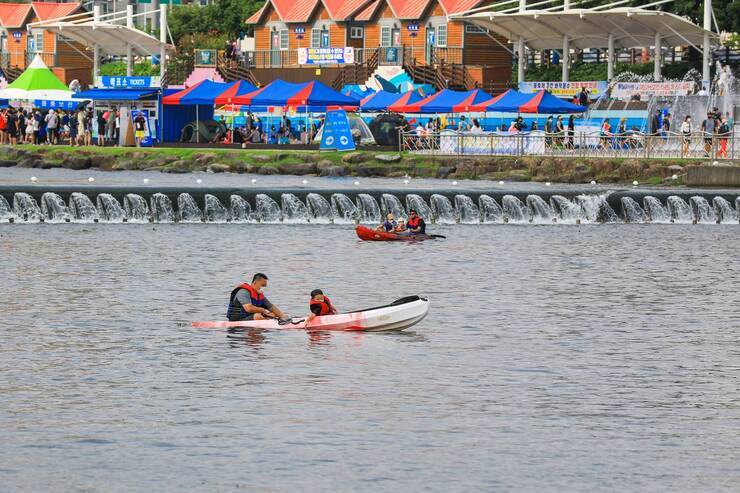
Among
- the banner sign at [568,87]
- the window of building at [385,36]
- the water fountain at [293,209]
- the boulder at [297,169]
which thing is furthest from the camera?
the window of building at [385,36]

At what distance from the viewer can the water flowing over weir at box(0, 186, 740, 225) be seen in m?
54.5

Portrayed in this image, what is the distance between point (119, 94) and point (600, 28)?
24.3 meters

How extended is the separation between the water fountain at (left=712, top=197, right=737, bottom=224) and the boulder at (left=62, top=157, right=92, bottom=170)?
30.7 metres

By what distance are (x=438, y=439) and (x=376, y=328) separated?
817 cm

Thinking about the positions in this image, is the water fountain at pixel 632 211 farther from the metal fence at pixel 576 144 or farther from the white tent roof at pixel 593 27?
the white tent roof at pixel 593 27

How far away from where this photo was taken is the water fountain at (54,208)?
54.1 m

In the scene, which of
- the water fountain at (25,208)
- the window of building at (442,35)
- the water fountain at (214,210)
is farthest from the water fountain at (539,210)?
the window of building at (442,35)

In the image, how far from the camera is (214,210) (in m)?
55.5

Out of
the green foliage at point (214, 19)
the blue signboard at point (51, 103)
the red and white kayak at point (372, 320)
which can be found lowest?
the red and white kayak at point (372, 320)

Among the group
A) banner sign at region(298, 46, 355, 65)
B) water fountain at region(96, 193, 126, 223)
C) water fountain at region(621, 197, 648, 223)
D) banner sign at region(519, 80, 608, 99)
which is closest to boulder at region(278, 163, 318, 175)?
banner sign at region(519, 80, 608, 99)

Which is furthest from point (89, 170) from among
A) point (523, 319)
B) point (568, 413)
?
point (568, 413)

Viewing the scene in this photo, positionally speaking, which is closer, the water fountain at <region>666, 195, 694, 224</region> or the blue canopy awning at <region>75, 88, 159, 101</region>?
the water fountain at <region>666, 195, 694, 224</region>

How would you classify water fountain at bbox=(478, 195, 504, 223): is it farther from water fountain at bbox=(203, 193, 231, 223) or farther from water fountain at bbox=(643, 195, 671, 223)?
water fountain at bbox=(203, 193, 231, 223)

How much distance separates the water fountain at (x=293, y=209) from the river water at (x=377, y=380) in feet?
36.0
